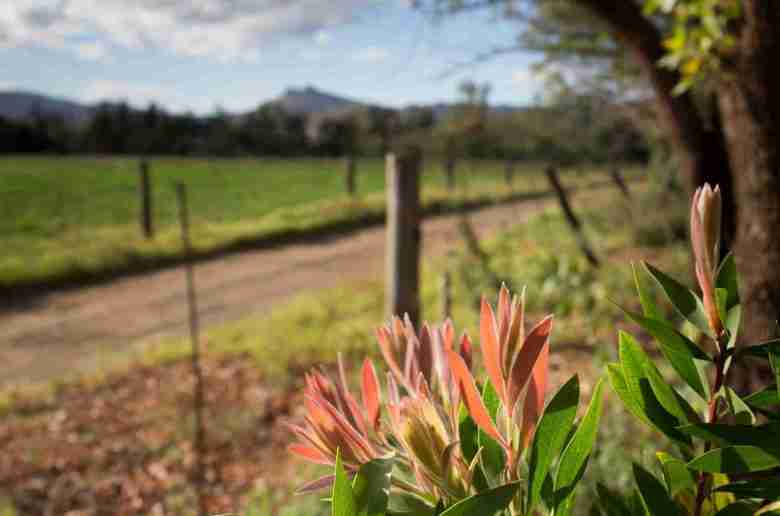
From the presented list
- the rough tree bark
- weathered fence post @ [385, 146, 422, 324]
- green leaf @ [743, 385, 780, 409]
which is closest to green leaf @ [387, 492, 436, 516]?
green leaf @ [743, 385, 780, 409]

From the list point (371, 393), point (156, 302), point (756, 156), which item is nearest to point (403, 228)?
point (756, 156)

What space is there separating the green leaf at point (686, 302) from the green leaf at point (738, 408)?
4 cm

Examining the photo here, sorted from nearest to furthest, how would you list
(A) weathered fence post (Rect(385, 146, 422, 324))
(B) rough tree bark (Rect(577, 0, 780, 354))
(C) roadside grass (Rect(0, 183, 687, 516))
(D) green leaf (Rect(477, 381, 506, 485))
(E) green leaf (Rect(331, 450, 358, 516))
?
(E) green leaf (Rect(331, 450, 358, 516))
(D) green leaf (Rect(477, 381, 506, 485))
(B) rough tree bark (Rect(577, 0, 780, 354))
(C) roadside grass (Rect(0, 183, 687, 516))
(A) weathered fence post (Rect(385, 146, 422, 324))

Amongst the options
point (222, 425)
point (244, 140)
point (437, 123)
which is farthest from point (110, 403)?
point (244, 140)

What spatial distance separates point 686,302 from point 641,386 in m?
0.07

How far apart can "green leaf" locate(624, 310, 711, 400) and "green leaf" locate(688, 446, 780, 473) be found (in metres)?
0.06

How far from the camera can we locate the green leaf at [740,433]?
1.27 feet

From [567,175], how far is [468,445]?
22894mm

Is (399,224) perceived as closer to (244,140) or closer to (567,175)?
(567,175)

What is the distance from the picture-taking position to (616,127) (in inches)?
462

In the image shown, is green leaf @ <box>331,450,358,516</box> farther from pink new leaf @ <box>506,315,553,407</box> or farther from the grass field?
the grass field

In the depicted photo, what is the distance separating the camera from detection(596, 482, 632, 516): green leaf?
481mm

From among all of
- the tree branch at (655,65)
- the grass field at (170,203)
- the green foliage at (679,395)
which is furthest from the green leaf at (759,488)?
the grass field at (170,203)

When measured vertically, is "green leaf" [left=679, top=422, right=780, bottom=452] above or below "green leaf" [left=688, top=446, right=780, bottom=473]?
above
